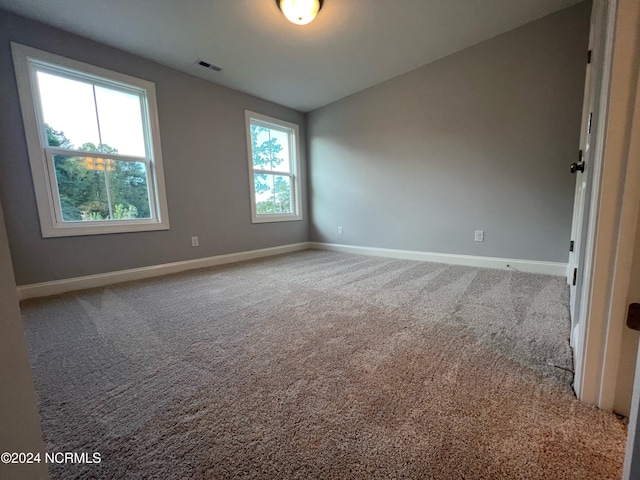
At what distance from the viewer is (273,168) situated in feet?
12.9

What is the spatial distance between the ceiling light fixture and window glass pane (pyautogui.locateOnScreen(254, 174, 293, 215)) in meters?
2.00

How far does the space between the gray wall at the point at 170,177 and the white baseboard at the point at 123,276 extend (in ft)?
0.19

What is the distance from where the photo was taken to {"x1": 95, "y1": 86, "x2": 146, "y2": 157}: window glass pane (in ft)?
8.02


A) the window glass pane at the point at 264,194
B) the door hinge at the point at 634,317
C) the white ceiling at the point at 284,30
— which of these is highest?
the white ceiling at the point at 284,30

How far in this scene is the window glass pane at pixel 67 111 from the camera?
7.12 feet

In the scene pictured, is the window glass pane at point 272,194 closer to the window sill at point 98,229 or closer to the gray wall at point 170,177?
the gray wall at point 170,177

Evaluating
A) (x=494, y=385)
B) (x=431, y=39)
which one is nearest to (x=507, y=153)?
(x=431, y=39)

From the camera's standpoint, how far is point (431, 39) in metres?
2.51

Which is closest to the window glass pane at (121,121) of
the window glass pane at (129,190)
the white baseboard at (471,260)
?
the window glass pane at (129,190)

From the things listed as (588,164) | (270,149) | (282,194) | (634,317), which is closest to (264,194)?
(282,194)

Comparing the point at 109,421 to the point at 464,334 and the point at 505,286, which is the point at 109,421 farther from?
the point at 505,286

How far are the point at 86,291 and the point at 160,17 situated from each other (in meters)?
2.46

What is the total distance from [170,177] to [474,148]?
3.40 meters

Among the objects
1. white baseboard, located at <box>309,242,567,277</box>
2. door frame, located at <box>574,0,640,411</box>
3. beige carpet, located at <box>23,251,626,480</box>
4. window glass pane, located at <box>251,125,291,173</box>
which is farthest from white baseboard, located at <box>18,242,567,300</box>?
door frame, located at <box>574,0,640,411</box>
